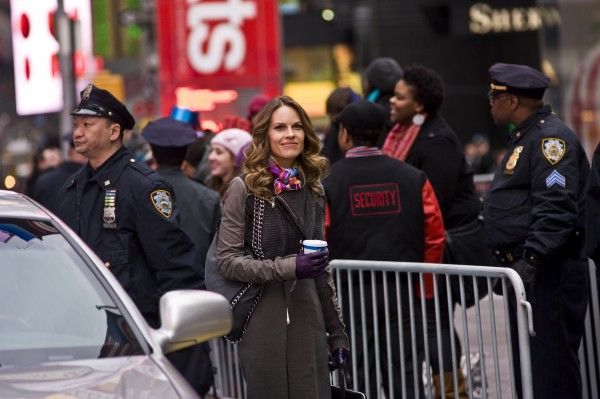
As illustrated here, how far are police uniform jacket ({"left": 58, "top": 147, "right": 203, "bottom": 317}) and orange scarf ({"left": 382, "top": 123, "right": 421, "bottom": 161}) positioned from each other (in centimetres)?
226

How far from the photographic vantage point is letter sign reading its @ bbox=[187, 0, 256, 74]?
56.0 feet

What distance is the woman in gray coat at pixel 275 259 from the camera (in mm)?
6277

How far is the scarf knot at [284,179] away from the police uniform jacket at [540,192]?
4.65 ft

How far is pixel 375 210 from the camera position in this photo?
7809mm

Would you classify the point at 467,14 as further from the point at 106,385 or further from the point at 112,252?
the point at 106,385

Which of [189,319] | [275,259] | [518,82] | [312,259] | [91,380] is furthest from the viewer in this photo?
[518,82]

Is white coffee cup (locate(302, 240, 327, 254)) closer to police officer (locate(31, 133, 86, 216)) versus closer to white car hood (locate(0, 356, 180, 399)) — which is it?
white car hood (locate(0, 356, 180, 399))

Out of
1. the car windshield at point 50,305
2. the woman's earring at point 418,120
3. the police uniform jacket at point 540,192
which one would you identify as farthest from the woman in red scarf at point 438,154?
the car windshield at point 50,305

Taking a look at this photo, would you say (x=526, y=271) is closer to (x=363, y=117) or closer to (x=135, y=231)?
(x=363, y=117)

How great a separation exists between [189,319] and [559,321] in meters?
2.99

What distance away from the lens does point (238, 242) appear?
20.5ft

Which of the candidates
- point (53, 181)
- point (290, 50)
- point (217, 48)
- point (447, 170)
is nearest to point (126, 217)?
point (447, 170)

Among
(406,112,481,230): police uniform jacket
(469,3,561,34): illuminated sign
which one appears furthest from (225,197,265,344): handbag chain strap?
(469,3,561,34): illuminated sign

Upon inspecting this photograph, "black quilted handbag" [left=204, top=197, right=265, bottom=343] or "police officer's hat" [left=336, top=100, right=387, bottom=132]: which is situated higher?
"police officer's hat" [left=336, top=100, right=387, bottom=132]
